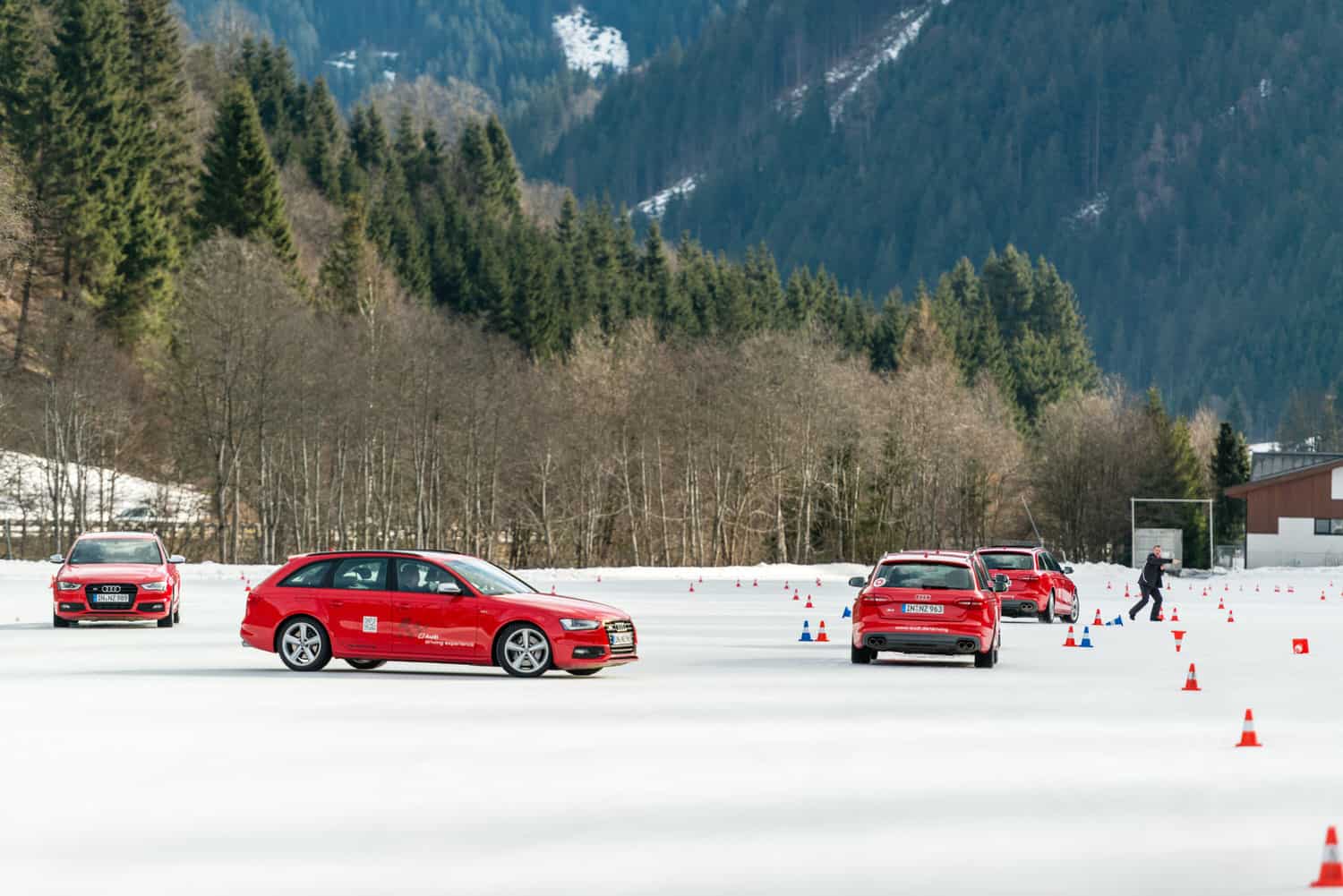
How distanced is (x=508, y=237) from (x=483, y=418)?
119ft

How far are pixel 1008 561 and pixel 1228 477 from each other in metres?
89.4

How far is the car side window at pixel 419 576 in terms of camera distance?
71.4 ft

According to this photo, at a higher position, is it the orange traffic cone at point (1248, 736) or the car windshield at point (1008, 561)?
the car windshield at point (1008, 561)

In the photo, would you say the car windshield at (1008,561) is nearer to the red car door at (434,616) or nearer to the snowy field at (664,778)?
the snowy field at (664,778)

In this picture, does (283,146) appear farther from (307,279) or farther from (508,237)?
(307,279)

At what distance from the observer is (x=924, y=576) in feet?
79.7

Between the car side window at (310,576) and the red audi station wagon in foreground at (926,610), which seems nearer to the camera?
the car side window at (310,576)

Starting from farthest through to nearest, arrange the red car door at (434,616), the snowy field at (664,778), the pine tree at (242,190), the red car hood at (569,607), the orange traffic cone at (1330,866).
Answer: the pine tree at (242,190) → the red car door at (434,616) → the red car hood at (569,607) → the snowy field at (664,778) → the orange traffic cone at (1330,866)

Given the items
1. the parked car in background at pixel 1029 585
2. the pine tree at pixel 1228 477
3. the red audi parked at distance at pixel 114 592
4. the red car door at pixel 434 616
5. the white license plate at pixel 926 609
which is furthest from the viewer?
the pine tree at pixel 1228 477

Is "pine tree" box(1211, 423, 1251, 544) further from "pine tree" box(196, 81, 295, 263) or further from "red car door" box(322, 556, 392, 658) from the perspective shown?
"red car door" box(322, 556, 392, 658)

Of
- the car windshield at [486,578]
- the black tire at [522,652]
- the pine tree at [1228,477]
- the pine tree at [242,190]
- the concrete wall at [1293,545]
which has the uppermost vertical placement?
the pine tree at [242,190]

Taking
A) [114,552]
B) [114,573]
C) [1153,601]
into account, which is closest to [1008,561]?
[1153,601]

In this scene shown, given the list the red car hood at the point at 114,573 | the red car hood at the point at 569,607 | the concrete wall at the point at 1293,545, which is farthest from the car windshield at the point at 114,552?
the concrete wall at the point at 1293,545

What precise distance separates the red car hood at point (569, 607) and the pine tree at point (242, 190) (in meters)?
71.4
